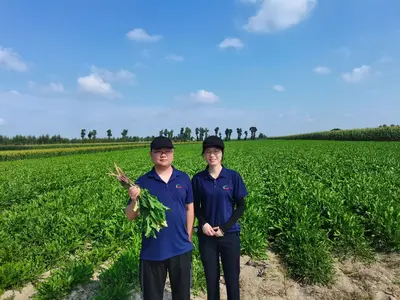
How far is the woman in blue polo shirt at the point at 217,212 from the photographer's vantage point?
358cm

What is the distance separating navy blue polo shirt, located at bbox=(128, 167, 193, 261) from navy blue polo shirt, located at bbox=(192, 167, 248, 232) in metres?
0.35

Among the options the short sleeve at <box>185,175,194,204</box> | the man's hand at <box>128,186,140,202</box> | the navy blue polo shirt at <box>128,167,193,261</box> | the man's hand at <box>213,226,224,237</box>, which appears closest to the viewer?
the man's hand at <box>128,186,140,202</box>

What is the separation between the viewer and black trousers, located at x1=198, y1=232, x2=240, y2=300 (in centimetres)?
360

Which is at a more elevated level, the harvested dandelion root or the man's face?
the man's face

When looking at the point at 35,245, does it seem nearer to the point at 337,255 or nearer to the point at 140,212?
the point at 140,212

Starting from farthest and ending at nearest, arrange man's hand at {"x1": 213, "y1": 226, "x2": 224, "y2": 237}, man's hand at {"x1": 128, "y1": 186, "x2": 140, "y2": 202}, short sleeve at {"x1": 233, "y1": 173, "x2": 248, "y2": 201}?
short sleeve at {"x1": 233, "y1": 173, "x2": 248, "y2": 201} < man's hand at {"x1": 213, "y1": 226, "x2": 224, "y2": 237} < man's hand at {"x1": 128, "y1": 186, "x2": 140, "y2": 202}

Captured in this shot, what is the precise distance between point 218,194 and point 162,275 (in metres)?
1.07

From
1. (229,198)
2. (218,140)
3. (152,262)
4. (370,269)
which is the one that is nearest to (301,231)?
(370,269)

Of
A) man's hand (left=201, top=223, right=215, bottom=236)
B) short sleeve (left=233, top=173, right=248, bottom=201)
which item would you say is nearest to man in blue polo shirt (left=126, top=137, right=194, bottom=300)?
man's hand (left=201, top=223, right=215, bottom=236)

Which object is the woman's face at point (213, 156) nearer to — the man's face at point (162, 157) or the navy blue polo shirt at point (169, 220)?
the navy blue polo shirt at point (169, 220)

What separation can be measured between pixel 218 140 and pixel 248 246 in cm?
289

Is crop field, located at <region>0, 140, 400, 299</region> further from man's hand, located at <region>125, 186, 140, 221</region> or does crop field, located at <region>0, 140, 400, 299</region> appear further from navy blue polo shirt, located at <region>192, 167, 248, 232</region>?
navy blue polo shirt, located at <region>192, 167, 248, 232</region>

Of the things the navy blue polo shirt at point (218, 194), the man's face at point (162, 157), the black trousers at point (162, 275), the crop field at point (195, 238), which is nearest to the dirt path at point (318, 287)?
the crop field at point (195, 238)

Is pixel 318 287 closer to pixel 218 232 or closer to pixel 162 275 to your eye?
pixel 218 232
